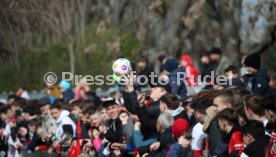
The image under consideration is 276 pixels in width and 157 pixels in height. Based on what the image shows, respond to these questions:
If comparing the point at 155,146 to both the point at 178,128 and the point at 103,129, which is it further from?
the point at 103,129

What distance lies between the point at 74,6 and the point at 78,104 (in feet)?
81.6

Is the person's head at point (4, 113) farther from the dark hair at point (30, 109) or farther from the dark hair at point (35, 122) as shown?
the dark hair at point (35, 122)

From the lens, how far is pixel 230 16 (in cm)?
3359

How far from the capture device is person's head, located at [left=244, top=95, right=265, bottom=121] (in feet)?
36.4

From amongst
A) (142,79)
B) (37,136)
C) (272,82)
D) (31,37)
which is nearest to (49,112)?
(37,136)

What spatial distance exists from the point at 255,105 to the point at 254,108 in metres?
→ 0.04

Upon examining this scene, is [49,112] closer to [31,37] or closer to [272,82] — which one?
[272,82]

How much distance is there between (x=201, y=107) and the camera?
12.7 meters

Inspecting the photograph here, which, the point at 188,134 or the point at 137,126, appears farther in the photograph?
the point at 137,126

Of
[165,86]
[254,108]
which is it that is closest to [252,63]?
[165,86]

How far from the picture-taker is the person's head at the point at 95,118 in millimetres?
15383

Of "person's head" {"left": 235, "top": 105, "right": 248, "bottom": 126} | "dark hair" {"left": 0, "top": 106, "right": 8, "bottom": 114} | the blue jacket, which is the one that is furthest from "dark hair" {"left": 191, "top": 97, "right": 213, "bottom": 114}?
"dark hair" {"left": 0, "top": 106, "right": 8, "bottom": 114}

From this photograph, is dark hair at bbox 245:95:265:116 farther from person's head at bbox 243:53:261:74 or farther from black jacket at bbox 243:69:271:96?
person's head at bbox 243:53:261:74

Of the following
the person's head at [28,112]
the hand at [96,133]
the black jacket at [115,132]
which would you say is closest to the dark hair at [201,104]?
the black jacket at [115,132]
